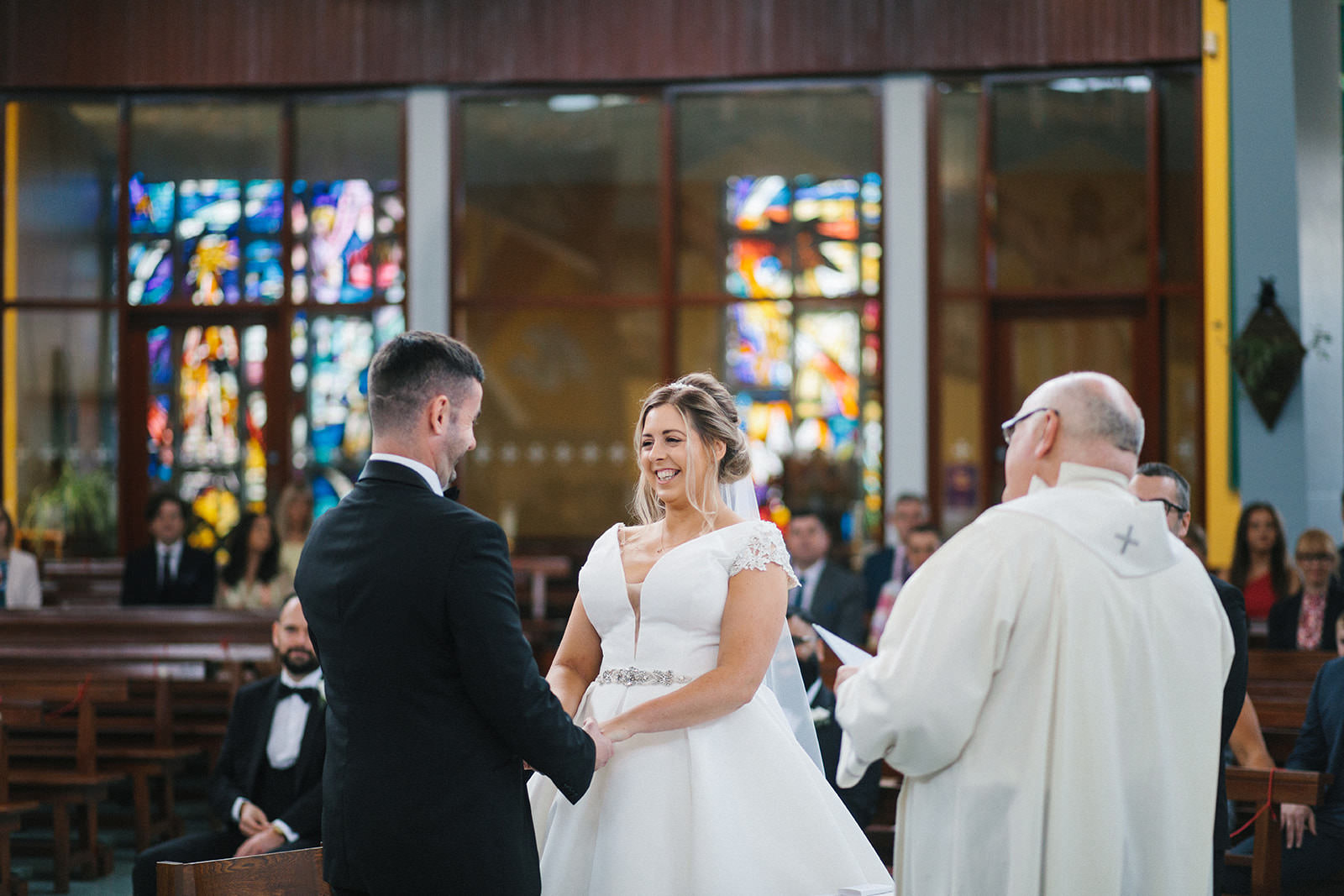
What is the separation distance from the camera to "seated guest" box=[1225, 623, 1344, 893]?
180 inches

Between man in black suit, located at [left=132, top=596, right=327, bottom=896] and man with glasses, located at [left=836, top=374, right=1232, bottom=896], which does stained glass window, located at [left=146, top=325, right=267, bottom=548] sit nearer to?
man in black suit, located at [left=132, top=596, right=327, bottom=896]

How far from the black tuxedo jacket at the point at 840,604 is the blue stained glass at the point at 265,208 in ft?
18.5

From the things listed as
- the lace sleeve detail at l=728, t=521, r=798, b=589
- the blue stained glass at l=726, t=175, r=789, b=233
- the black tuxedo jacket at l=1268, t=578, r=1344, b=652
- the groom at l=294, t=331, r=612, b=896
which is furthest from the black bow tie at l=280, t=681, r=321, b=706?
the blue stained glass at l=726, t=175, r=789, b=233

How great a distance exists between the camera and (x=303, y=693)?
5094mm

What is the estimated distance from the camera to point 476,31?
1055cm

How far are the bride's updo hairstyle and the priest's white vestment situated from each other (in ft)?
2.97

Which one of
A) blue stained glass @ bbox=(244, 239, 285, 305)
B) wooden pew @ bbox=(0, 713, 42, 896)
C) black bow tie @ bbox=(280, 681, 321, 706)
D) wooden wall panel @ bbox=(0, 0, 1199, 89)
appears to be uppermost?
wooden wall panel @ bbox=(0, 0, 1199, 89)

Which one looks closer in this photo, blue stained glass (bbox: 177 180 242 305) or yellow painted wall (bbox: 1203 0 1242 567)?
yellow painted wall (bbox: 1203 0 1242 567)

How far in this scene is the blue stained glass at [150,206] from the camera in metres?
10.8

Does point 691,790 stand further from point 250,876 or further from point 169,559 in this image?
point 169,559

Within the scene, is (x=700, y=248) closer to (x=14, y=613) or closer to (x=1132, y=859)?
(x=14, y=613)

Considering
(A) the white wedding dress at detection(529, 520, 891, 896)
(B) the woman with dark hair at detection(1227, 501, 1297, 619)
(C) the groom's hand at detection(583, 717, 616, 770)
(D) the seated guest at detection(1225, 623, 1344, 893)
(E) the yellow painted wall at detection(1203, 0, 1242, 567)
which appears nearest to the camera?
(C) the groom's hand at detection(583, 717, 616, 770)

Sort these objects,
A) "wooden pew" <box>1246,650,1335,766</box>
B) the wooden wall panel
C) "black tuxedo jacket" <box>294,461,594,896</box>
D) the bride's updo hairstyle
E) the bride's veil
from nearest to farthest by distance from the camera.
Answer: "black tuxedo jacket" <box>294,461,594,896</box> < the bride's updo hairstyle < the bride's veil < "wooden pew" <box>1246,650,1335,766</box> < the wooden wall panel

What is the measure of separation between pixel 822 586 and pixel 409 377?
16.9 feet
